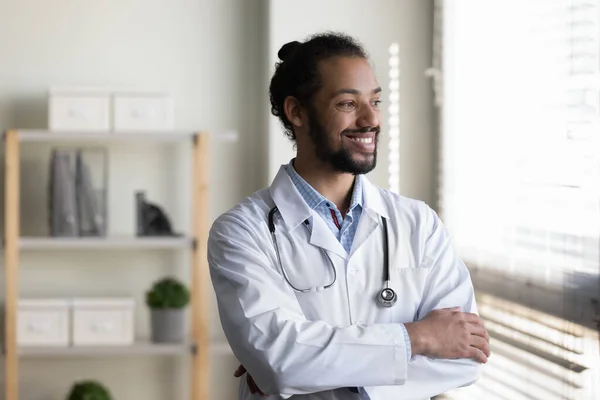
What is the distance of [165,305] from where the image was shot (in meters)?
3.51

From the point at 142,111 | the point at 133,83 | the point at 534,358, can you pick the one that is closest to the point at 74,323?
the point at 142,111

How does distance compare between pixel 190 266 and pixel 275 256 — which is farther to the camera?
pixel 190 266

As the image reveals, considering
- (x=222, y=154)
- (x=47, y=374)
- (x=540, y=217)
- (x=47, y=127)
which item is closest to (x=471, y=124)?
(x=540, y=217)

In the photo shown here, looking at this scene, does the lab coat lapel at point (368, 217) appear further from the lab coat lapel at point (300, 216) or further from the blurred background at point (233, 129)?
the blurred background at point (233, 129)

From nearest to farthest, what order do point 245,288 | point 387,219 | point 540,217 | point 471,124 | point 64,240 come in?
point 245,288 → point 387,219 → point 540,217 → point 471,124 → point 64,240

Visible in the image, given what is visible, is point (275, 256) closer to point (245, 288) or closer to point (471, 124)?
point (245, 288)

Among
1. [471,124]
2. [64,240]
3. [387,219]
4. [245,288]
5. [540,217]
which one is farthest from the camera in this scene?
[64,240]

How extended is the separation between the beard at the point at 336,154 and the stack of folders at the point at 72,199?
77.8 inches

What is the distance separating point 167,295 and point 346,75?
206 cm

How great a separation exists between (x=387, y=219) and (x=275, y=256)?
23 cm

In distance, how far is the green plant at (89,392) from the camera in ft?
11.2

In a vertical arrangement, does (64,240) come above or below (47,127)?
below

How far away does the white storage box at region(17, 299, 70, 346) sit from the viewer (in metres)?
3.44

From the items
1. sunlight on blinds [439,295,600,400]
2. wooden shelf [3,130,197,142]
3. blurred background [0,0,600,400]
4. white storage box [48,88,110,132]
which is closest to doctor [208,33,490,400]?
sunlight on blinds [439,295,600,400]
